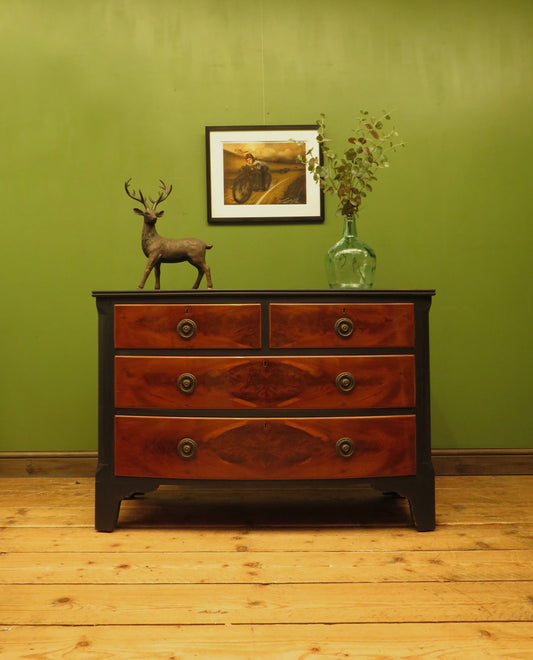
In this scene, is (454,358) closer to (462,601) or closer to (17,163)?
(462,601)

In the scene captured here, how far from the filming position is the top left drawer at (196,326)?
1.86m

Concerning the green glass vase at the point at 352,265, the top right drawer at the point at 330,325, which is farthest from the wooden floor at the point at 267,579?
the green glass vase at the point at 352,265

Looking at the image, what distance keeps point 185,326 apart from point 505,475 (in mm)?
1729

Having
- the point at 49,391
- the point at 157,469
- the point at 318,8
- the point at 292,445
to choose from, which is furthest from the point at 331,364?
the point at 318,8

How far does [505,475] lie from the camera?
8.40ft

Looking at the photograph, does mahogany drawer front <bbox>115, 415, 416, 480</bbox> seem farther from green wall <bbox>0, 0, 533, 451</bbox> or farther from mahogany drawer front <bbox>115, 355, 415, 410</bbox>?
green wall <bbox>0, 0, 533, 451</bbox>

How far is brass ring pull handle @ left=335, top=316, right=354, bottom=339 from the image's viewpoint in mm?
1861

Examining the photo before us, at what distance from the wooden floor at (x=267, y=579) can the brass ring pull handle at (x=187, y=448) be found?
0.28 m

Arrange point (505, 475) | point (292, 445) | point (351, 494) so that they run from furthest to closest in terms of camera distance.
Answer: point (505, 475) → point (351, 494) → point (292, 445)

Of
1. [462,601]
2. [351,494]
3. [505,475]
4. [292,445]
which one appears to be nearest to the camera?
[462,601]

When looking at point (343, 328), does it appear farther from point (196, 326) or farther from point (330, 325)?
point (196, 326)

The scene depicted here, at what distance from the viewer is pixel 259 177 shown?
8.41ft

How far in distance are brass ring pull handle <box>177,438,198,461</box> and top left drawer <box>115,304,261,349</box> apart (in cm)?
33

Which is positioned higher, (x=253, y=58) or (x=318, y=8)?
(x=318, y=8)
